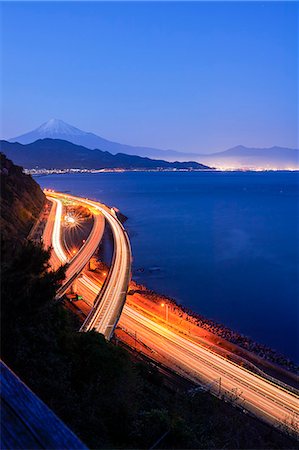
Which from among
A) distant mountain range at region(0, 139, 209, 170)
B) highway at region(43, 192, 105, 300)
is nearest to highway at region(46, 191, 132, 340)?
highway at region(43, 192, 105, 300)

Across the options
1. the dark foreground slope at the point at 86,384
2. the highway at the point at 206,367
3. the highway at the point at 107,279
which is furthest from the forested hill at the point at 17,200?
the dark foreground slope at the point at 86,384

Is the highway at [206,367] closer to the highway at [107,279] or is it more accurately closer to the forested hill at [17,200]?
the highway at [107,279]

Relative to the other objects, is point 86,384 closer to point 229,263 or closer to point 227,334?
point 227,334

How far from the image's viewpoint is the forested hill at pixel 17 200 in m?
20.7

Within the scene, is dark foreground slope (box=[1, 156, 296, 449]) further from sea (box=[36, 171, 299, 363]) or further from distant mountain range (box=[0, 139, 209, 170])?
distant mountain range (box=[0, 139, 209, 170])

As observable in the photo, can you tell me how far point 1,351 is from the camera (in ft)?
14.2

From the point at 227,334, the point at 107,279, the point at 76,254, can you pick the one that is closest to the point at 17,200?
the point at 76,254

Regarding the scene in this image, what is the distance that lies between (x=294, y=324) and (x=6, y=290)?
51.5 ft

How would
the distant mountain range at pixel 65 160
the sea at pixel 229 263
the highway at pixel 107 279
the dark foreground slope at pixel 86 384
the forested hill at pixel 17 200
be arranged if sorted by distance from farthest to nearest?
the distant mountain range at pixel 65 160 < the forested hill at pixel 17 200 < the sea at pixel 229 263 < the highway at pixel 107 279 < the dark foreground slope at pixel 86 384

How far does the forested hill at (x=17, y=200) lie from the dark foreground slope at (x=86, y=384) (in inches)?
512

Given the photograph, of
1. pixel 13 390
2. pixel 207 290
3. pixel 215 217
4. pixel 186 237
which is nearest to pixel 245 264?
pixel 207 290

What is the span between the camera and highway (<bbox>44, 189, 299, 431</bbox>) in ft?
29.8

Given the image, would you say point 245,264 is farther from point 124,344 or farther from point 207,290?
point 124,344

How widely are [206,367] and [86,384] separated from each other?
6.03m
